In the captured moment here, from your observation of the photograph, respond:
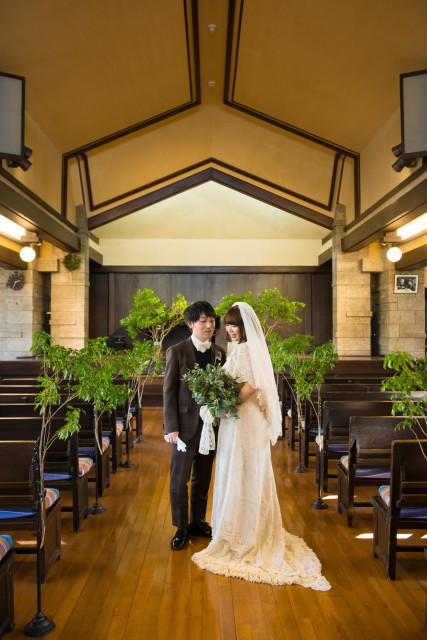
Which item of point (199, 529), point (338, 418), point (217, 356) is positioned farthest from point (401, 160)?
point (199, 529)

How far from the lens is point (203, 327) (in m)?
3.39

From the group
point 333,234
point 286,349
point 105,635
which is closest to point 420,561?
point 105,635

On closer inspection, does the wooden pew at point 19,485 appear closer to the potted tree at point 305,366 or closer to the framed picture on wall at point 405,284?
the potted tree at point 305,366

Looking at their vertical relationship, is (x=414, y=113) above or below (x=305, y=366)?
above

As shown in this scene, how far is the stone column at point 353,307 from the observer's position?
10.3 metres

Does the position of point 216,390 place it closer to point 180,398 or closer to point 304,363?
point 180,398

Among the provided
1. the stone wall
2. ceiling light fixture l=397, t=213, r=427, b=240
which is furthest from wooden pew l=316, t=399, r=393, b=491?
the stone wall

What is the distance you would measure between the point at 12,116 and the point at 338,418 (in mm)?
5067

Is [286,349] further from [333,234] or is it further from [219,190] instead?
[219,190]

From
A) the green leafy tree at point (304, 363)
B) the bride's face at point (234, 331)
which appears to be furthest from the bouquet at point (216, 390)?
the green leafy tree at point (304, 363)

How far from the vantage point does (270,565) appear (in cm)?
303

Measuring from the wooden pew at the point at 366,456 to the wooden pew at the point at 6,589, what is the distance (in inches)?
91.0

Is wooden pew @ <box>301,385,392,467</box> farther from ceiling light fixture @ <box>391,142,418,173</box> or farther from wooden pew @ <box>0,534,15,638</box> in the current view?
wooden pew @ <box>0,534,15,638</box>

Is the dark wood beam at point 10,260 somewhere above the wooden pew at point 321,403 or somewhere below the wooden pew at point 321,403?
above
